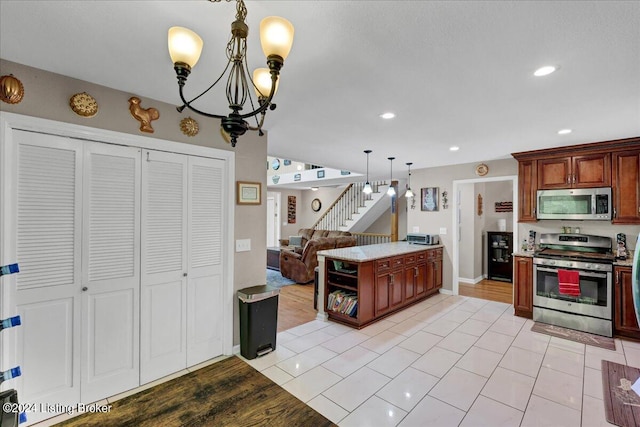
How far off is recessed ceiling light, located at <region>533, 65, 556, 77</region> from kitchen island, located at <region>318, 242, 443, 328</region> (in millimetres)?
2426

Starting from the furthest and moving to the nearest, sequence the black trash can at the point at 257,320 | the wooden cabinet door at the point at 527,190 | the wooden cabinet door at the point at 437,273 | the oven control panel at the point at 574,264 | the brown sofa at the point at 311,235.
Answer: the brown sofa at the point at 311,235 → the wooden cabinet door at the point at 437,273 → the wooden cabinet door at the point at 527,190 → the oven control panel at the point at 574,264 → the black trash can at the point at 257,320

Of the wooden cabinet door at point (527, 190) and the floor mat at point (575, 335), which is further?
the wooden cabinet door at point (527, 190)

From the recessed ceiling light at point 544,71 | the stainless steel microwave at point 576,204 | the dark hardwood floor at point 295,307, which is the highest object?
the recessed ceiling light at point 544,71

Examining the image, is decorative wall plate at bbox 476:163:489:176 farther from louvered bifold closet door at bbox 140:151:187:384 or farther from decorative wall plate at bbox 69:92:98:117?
decorative wall plate at bbox 69:92:98:117

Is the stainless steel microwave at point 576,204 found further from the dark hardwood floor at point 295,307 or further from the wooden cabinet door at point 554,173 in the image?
the dark hardwood floor at point 295,307

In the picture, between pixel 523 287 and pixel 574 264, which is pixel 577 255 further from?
pixel 523 287

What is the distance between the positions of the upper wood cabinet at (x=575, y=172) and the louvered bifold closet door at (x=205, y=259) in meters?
4.49

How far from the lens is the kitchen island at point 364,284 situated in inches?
146

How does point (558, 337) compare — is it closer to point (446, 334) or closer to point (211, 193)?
point (446, 334)

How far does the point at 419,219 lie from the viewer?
5828 mm

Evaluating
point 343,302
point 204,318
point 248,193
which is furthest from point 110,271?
point 343,302

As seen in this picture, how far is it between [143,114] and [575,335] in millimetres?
5296

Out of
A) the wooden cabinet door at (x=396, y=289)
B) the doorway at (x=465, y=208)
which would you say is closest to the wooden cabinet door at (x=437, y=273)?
the doorway at (x=465, y=208)

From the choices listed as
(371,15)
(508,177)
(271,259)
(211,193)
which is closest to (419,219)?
(508,177)
